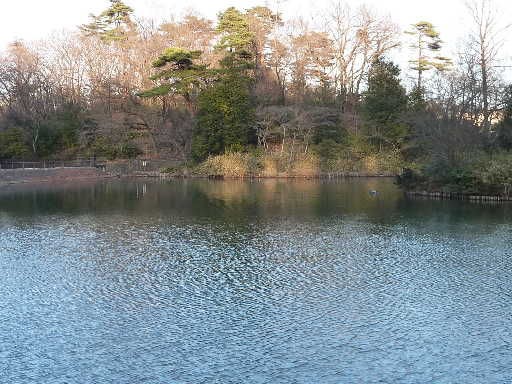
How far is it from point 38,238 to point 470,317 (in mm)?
16277

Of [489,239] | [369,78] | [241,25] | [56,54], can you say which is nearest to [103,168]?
[56,54]

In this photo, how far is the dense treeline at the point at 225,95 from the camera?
5175 centimetres

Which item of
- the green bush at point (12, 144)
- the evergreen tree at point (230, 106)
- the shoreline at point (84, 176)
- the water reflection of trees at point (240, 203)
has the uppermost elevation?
the evergreen tree at point (230, 106)

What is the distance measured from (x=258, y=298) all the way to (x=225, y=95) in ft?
133

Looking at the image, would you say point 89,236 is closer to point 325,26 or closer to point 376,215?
point 376,215

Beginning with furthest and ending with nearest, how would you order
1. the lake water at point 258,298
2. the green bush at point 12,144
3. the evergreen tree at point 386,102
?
the evergreen tree at point 386,102, the green bush at point 12,144, the lake water at point 258,298

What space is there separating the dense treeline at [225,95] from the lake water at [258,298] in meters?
25.5

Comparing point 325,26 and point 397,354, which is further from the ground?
point 325,26

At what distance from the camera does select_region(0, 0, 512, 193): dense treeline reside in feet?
170

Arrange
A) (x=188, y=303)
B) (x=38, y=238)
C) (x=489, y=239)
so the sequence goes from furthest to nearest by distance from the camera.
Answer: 1. (x=38, y=238)
2. (x=489, y=239)
3. (x=188, y=303)

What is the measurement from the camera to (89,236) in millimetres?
22016

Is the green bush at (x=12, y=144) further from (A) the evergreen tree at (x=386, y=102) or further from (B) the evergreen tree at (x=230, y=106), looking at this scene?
(A) the evergreen tree at (x=386, y=102)

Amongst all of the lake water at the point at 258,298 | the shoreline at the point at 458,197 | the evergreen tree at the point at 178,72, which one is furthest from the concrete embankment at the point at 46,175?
the shoreline at the point at 458,197

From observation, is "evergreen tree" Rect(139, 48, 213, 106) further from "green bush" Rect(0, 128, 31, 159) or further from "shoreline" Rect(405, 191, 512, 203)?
"shoreline" Rect(405, 191, 512, 203)
